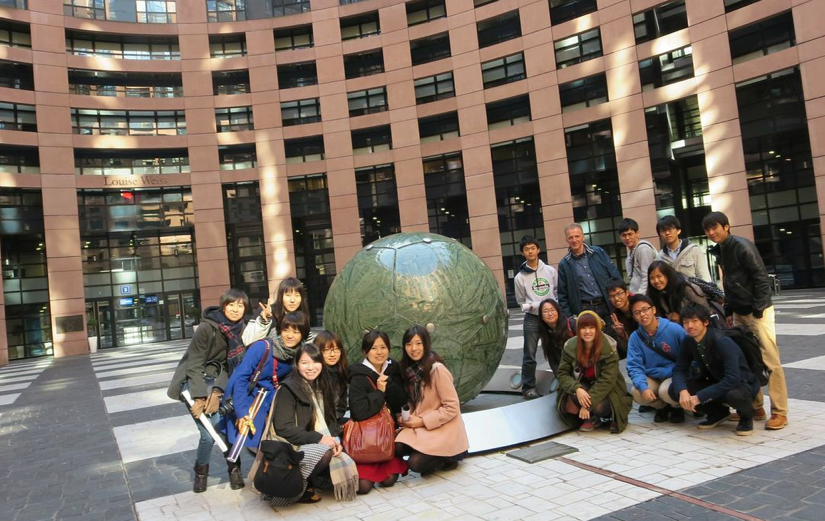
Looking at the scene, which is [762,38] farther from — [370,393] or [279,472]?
[279,472]

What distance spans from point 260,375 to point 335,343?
2.36ft

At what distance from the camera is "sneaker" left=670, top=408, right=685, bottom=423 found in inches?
234

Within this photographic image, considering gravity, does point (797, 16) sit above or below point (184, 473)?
above

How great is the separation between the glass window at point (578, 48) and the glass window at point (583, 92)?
96 cm

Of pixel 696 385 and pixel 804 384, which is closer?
pixel 696 385

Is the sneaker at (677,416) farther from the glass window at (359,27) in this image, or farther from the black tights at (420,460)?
the glass window at (359,27)

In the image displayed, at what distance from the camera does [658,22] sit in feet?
84.2

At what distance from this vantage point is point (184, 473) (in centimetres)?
589

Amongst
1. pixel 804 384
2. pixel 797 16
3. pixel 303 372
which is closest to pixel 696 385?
pixel 804 384

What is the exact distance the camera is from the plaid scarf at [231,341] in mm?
5297

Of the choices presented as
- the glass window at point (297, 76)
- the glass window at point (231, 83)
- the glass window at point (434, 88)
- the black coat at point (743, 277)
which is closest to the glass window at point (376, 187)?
the glass window at point (434, 88)

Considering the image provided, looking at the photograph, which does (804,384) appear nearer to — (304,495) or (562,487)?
(562,487)

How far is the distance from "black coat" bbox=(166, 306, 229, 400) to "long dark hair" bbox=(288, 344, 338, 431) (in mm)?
810

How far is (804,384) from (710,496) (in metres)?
4.20
